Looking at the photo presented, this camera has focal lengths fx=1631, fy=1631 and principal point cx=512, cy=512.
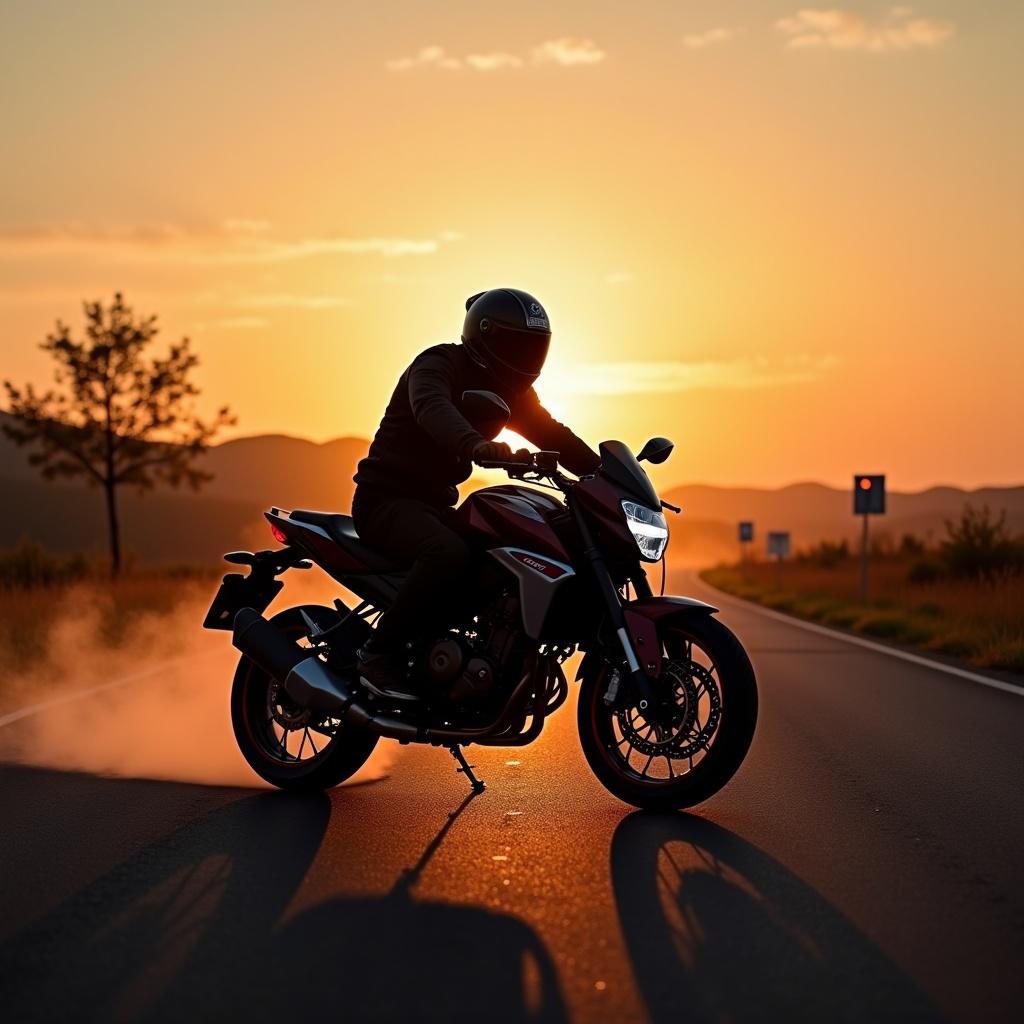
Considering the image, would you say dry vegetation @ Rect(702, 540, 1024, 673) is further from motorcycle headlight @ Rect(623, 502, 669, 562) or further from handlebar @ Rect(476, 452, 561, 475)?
handlebar @ Rect(476, 452, 561, 475)

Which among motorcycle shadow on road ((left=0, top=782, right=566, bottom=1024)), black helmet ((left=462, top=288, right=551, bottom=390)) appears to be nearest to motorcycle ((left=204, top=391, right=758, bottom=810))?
black helmet ((left=462, top=288, right=551, bottom=390))

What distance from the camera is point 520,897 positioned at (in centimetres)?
560

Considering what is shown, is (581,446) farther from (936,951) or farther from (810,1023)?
(810,1023)

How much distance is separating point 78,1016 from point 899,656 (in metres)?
14.3

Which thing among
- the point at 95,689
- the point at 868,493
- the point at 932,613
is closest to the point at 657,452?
the point at 95,689

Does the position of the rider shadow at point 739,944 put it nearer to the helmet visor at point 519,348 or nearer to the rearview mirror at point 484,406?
the rearview mirror at point 484,406

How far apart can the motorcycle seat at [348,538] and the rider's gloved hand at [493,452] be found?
0.96 m

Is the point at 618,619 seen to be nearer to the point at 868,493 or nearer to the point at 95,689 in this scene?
the point at 95,689

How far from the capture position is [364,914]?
17.7ft

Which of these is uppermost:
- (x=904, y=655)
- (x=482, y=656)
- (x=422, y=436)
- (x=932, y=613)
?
(x=422, y=436)

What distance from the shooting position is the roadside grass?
17953 mm

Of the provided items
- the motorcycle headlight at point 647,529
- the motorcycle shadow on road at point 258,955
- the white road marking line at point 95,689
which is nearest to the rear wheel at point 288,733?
the motorcycle shadow on road at point 258,955

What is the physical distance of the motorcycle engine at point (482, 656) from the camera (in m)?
7.06

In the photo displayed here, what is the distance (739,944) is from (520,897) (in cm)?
91
